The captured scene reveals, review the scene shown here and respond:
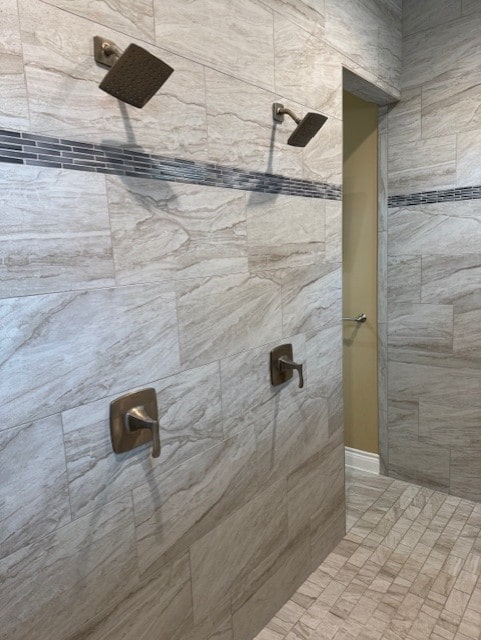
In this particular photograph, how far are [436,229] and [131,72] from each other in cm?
190

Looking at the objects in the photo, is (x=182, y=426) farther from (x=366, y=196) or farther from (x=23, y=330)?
(x=366, y=196)

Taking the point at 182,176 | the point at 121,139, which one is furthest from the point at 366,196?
the point at 121,139

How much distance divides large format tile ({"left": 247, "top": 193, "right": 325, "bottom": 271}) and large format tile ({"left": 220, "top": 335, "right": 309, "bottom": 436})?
0.31m

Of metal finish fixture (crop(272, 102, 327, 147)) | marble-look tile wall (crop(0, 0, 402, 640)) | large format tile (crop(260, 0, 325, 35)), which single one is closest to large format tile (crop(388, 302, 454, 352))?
marble-look tile wall (crop(0, 0, 402, 640))

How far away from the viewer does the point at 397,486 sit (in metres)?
2.63

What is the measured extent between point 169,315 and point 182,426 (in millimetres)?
326

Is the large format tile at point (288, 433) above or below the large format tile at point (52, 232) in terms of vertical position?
below

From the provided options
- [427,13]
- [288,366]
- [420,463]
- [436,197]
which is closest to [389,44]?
[427,13]

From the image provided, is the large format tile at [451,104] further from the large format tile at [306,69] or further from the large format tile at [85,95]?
the large format tile at [85,95]

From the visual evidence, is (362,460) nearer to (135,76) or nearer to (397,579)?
(397,579)

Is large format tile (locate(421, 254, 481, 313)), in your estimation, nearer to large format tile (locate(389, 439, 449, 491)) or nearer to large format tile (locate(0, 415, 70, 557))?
large format tile (locate(389, 439, 449, 491))

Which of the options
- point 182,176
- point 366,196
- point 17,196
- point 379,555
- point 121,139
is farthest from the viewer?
point 366,196

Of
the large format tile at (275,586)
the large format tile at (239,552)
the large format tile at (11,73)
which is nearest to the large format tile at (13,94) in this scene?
the large format tile at (11,73)

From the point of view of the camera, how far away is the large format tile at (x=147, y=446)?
3.34ft
